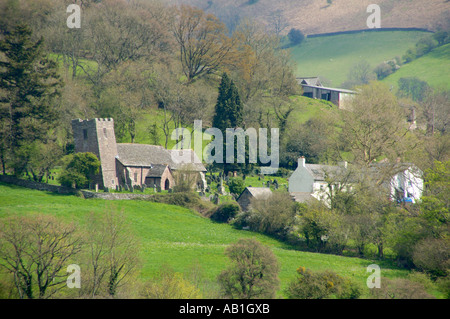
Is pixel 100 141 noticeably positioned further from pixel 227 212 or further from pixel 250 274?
pixel 250 274

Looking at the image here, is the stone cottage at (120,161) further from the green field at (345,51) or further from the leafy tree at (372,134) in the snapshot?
the green field at (345,51)

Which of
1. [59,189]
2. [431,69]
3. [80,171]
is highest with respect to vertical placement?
[431,69]

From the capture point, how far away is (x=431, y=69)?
416ft

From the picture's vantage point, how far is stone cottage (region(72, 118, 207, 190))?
55031 mm

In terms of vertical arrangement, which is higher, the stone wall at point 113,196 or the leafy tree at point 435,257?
the stone wall at point 113,196

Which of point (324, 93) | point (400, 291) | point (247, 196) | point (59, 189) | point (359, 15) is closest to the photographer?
point (400, 291)

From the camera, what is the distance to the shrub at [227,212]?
49.0m

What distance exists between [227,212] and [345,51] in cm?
11683

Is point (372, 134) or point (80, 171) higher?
point (372, 134)

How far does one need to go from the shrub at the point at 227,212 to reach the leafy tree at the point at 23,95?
19898 millimetres

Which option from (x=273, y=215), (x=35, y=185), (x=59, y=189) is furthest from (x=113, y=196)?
(x=273, y=215)

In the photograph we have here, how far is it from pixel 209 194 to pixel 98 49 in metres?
32.1

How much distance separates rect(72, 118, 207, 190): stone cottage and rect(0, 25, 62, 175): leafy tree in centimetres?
358

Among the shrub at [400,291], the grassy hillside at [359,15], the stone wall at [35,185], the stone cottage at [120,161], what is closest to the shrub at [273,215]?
the stone cottage at [120,161]
